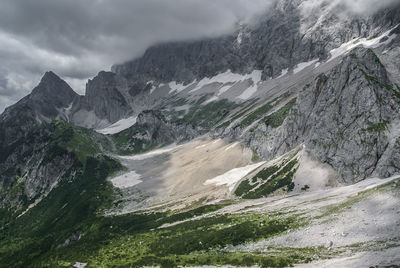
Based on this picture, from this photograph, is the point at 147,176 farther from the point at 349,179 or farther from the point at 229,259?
the point at 229,259

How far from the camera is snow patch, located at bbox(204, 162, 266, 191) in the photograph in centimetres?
12246

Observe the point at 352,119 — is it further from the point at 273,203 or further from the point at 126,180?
the point at 126,180

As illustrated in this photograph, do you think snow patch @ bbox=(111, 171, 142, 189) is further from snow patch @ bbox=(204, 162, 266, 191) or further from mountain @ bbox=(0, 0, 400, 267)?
snow patch @ bbox=(204, 162, 266, 191)

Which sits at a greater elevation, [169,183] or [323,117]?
[323,117]

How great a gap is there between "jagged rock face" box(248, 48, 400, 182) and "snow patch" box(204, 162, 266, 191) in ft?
75.8

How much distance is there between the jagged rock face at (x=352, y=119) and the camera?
7925cm

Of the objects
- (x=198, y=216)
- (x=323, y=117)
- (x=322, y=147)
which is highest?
(x=323, y=117)

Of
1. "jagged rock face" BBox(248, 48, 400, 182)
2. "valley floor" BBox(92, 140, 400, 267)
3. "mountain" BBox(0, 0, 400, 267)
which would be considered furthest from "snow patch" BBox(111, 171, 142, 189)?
"jagged rock face" BBox(248, 48, 400, 182)

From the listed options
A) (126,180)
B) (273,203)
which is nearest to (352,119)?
(273,203)

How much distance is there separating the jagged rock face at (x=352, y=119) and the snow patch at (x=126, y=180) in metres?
99.7

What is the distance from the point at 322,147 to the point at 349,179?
1605 cm

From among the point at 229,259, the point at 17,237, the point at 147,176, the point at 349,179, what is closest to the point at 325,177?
the point at 349,179

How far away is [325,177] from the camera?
281 ft

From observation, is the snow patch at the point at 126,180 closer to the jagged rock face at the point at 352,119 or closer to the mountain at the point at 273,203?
the mountain at the point at 273,203
